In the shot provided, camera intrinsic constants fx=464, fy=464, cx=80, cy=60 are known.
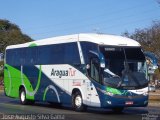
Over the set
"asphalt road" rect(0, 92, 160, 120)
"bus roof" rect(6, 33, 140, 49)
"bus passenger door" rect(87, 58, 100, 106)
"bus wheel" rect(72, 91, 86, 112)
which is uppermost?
"bus roof" rect(6, 33, 140, 49)

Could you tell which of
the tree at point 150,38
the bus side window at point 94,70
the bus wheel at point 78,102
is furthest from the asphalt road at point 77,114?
the tree at point 150,38

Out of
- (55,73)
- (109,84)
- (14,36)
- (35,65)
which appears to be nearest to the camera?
(109,84)

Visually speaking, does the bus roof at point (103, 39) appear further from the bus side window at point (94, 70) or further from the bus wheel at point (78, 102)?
the bus wheel at point (78, 102)

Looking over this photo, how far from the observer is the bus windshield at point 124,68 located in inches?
805

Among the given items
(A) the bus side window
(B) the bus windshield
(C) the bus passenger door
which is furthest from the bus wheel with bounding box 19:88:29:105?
(B) the bus windshield

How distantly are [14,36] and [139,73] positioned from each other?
237 feet

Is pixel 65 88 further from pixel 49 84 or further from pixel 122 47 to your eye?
pixel 122 47

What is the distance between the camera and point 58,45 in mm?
24500

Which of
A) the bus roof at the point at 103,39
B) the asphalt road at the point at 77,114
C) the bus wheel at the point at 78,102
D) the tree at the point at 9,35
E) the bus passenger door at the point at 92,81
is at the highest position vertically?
the tree at the point at 9,35

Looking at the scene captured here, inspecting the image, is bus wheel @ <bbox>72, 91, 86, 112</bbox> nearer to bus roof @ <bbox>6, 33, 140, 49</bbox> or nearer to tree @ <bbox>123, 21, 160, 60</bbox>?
bus roof @ <bbox>6, 33, 140, 49</bbox>

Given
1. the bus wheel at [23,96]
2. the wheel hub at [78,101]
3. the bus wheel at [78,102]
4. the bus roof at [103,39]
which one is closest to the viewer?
the bus roof at [103,39]

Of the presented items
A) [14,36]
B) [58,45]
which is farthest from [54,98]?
[14,36]

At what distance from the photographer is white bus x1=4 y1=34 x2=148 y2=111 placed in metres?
20.5

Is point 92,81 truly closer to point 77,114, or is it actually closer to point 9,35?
point 77,114
